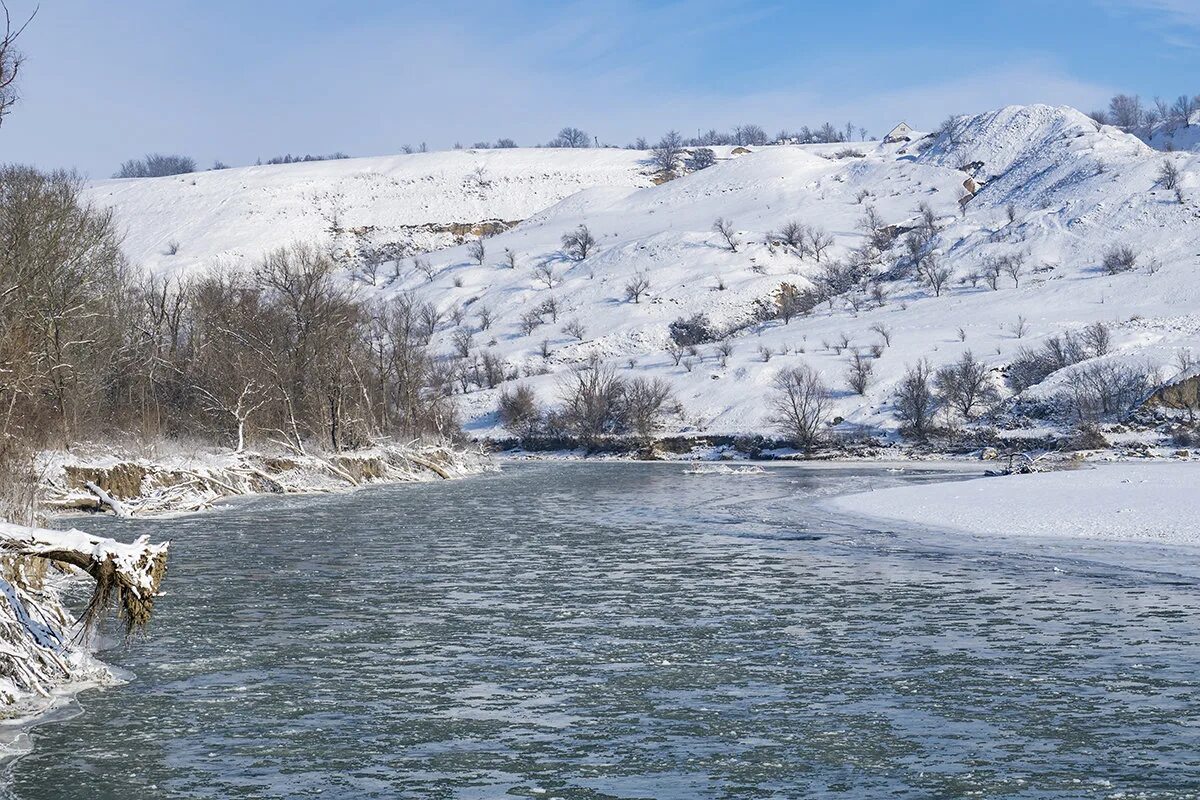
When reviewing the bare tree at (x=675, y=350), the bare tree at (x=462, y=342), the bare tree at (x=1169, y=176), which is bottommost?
the bare tree at (x=675, y=350)

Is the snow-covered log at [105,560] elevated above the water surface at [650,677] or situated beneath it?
elevated above

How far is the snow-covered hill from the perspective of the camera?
95.6 metres

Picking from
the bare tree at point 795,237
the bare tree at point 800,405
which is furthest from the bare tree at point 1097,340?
the bare tree at point 795,237

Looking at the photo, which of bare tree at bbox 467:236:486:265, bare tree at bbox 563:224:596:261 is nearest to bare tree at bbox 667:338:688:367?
bare tree at bbox 563:224:596:261

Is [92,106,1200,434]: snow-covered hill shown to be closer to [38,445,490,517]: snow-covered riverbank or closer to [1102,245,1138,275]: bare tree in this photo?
[1102,245,1138,275]: bare tree

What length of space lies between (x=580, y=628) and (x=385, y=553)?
32.9 ft

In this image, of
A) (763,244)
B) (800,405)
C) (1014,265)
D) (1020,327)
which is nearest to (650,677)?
(800,405)

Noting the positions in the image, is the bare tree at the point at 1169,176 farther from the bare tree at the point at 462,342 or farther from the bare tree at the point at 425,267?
the bare tree at the point at 425,267

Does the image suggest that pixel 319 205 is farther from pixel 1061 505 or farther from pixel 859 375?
pixel 1061 505

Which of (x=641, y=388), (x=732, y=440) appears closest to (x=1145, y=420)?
(x=732, y=440)

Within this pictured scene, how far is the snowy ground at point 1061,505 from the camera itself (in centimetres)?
2752

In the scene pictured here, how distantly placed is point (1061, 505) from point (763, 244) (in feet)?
360

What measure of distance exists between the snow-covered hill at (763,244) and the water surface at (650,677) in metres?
60.2

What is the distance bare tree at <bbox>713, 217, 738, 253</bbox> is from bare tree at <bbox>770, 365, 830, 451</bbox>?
2086 inches
